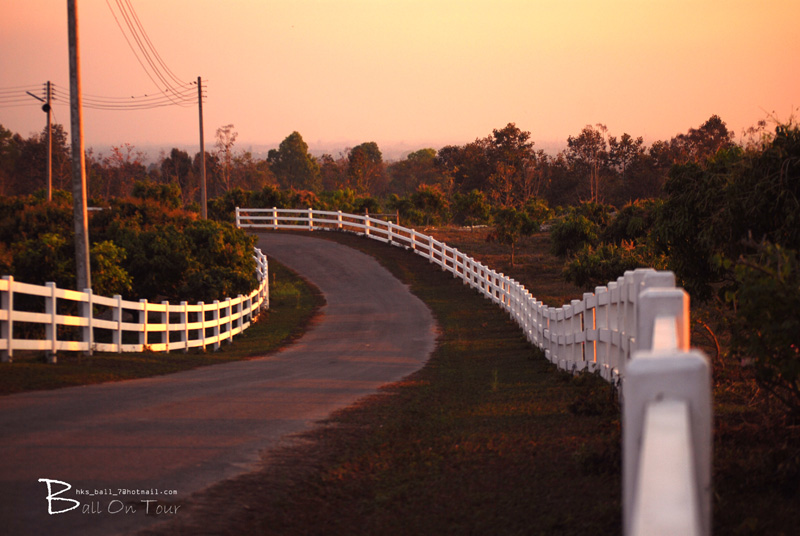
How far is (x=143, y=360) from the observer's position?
14.4 meters

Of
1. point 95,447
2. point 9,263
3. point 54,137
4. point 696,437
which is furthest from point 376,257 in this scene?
point 54,137

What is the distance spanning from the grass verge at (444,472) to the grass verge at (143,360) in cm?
457

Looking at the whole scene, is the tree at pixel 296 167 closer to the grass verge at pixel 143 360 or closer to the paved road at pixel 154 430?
the grass verge at pixel 143 360

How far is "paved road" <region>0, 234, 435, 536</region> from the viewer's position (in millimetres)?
5363

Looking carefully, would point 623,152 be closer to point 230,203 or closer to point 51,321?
point 230,203

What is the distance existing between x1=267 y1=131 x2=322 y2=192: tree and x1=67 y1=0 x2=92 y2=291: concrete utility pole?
123189 mm

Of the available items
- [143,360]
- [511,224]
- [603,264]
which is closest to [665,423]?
[143,360]

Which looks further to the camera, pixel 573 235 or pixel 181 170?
pixel 181 170

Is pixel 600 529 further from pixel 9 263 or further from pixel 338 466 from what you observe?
pixel 9 263

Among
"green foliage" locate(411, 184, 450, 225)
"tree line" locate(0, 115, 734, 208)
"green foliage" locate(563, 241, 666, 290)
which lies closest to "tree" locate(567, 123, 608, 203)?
"tree line" locate(0, 115, 734, 208)

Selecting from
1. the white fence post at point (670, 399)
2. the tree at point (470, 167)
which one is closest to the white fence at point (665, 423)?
the white fence post at point (670, 399)

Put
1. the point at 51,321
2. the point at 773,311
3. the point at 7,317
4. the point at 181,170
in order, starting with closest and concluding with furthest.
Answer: the point at 773,311 → the point at 7,317 → the point at 51,321 → the point at 181,170

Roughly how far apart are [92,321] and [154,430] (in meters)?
6.86

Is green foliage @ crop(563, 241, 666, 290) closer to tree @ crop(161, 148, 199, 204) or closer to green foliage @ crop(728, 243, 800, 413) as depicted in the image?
green foliage @ crop(728, 243, 800, 413)
